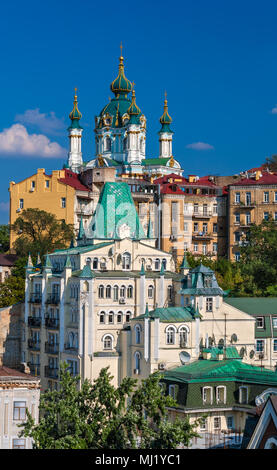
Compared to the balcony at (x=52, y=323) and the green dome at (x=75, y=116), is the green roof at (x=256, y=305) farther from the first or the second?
the green dome at (x=75, y=116)

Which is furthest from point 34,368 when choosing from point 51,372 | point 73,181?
point 73,181

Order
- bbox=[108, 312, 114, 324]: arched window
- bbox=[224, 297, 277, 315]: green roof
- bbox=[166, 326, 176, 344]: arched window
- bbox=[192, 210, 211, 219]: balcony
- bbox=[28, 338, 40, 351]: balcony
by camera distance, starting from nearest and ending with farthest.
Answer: bbox=[166, 326, 176, 344]: arched window < bbox=[108, 312, 114, 324]: arched window < bbox=[224, 297, 277, 315]: green roof < bbox=[28, 338, 40, 351]: balcony < bbox=[192, 210, 211, 219]: balcony

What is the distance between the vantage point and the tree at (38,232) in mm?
97875

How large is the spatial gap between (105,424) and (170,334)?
2077 cm

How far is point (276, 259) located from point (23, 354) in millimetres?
30092

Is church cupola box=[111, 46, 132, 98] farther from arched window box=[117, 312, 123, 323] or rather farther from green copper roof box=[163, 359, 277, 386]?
green copper roof box=[163, 359, 277, 386]

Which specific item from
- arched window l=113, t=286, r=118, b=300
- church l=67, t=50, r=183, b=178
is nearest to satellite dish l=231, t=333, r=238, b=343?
arched window l=113, t=286, r=118, b=300

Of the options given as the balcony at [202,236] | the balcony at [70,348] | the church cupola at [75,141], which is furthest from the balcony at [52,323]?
the church cupola at [75,141]

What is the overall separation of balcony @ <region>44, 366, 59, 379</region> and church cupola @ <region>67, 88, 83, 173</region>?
68.3 metres

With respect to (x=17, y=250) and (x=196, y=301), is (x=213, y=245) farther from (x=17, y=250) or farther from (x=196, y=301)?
(x=196, y=301)

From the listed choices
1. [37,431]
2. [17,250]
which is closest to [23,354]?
[17,250]

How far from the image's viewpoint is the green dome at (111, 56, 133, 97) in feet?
470

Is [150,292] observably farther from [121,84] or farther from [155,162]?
[121,84]
